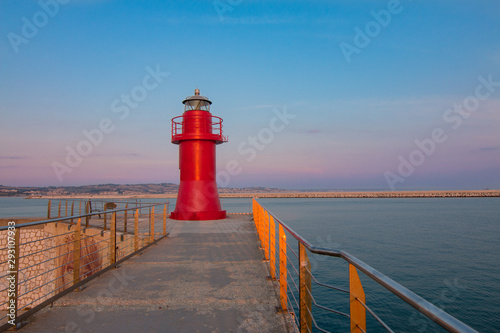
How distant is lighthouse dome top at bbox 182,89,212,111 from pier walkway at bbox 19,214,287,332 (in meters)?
8.72

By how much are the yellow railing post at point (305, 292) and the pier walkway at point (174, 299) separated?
746 millimetres

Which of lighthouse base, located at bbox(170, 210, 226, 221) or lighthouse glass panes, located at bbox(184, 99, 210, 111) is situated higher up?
lighthouse glass panes, located at bbox(184, 99, 210, 111)

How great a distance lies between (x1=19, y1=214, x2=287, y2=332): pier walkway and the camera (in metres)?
3.63

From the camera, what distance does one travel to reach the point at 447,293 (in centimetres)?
1047

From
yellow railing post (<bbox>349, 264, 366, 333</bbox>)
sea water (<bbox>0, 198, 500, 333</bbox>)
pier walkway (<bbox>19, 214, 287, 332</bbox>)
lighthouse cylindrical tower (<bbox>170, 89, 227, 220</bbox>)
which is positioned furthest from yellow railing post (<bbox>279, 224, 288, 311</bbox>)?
lighthouse cylindrical tower (<bbox>170, 89, 227, 220</bbox>)

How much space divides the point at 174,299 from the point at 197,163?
9.91 meters

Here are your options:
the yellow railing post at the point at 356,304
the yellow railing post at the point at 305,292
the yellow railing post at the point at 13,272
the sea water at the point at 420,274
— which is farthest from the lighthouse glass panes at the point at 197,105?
the yellow railing post at the point at 356,304

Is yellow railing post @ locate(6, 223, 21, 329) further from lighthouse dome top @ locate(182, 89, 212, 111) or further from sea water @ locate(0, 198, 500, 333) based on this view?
lighthouse dome top @ locate(182, 89, 212, 111)

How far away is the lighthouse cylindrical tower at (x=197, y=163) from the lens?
46.2ft

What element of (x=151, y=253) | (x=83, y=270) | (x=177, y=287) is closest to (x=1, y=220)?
(x=83, y=270)

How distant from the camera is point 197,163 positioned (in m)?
14.1

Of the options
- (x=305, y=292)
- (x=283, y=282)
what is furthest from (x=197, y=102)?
(x=305, y=292)

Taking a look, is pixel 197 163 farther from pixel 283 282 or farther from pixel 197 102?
pixel 283 282

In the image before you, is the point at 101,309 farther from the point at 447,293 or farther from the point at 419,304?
the point at 447,293
